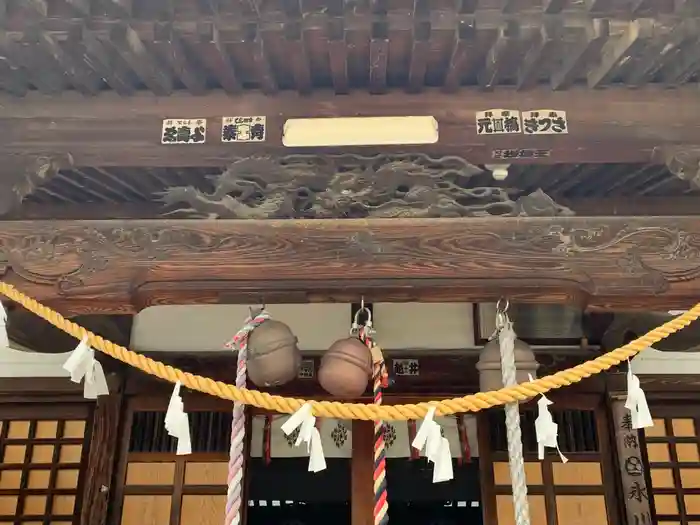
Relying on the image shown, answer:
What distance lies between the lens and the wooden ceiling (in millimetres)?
2418

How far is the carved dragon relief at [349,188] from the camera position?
9.68ft

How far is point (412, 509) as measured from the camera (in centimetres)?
845

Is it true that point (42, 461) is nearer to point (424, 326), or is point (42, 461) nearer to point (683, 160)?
point (424, 326)

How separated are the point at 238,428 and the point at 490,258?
1.40 m

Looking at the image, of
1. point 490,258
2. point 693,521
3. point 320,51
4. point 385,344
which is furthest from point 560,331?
point 320,51

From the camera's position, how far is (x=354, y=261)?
2.81m

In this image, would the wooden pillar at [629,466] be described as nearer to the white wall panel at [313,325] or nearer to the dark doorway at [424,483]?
the white wall panel at [313,325]

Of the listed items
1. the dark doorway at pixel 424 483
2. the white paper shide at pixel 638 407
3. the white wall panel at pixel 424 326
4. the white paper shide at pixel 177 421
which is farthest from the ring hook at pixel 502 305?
the dark doorway at pixel 424 483

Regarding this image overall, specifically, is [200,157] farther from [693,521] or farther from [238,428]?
[693,521]

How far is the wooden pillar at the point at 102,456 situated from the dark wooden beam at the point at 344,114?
235cm

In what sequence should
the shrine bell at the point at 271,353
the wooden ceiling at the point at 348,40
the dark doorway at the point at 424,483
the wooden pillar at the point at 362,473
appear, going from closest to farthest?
the wooden ceiling at the point at 348,40
the shrine bell at the point at 271,353
the wooden pillar at the point at 362,473
the dark doorway at the point at 424,483

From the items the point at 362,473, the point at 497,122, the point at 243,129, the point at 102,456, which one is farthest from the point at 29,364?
the point at 497,122

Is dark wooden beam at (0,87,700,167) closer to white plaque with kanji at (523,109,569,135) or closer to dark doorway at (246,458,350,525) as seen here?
white plaque with kanji at (523,109,569,135)

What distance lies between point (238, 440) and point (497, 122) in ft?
6.11
